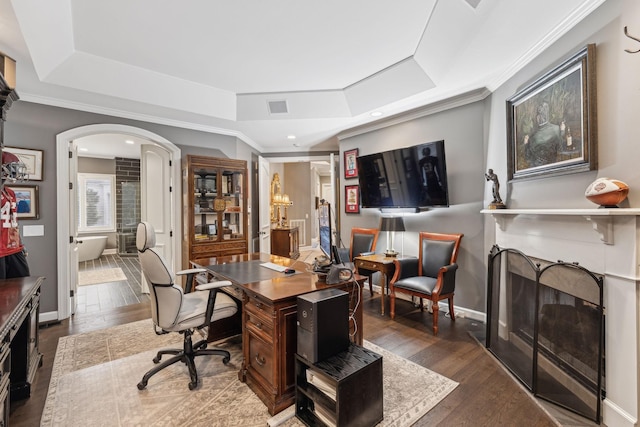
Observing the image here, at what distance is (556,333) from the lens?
1980 mm

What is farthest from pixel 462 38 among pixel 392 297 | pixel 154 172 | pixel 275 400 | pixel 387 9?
pixel 154 172

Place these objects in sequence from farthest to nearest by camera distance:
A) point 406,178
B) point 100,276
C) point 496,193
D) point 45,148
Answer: point 100,276
point 406,178
point 45,148
point 496,193

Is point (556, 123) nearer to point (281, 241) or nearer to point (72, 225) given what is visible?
point (72, 225)

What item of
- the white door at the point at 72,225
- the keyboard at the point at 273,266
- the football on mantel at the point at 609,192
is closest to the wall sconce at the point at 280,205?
the white door at the point at 72,225

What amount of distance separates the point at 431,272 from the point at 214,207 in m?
3.23

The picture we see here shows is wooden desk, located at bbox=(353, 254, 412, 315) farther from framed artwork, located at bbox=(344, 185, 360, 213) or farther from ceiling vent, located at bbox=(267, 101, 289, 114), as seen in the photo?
ceiling vent, located at bbox=(267, 101, 289, 114)

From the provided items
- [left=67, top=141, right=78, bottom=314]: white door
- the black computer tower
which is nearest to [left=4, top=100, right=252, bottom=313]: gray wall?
[left=67, top=141, right=78, bottom=314]: white door

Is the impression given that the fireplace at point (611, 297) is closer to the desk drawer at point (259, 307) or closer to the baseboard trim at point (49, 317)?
the desk drawer at point (259, 307)

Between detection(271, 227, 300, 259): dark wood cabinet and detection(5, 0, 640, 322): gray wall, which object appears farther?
detection(271, 227, 300, 259): dark wood cabinet

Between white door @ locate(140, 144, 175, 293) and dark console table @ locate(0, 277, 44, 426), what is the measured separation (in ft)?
6.34

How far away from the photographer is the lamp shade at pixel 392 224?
3838 millimetres

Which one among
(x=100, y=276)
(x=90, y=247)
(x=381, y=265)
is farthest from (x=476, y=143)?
(x=90, y=247)

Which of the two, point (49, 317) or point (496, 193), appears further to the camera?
point (49, 317)

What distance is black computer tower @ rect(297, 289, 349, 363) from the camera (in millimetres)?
1649
